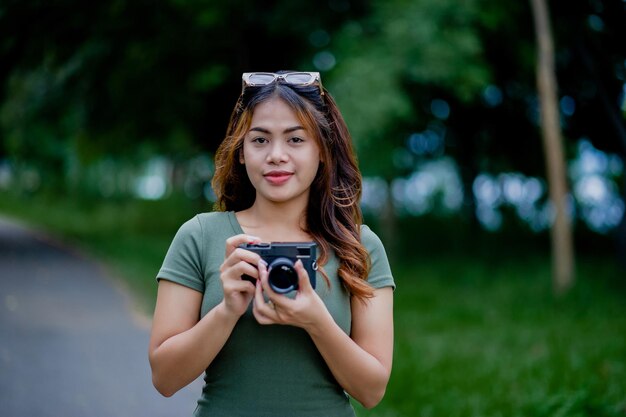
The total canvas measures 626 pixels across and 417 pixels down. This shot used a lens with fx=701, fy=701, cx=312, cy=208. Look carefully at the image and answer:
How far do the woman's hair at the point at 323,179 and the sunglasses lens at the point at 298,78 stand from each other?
0.01m

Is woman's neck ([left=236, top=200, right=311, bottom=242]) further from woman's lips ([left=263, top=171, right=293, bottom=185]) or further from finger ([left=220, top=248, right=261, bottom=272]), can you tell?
finger ([left=220, top=248, right=261, bottom=272])

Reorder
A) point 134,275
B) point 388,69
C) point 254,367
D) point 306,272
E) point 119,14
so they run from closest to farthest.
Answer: point 306,272
point 254,367
point 388,69
point 134,275
point 119,14

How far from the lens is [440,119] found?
1381 cm

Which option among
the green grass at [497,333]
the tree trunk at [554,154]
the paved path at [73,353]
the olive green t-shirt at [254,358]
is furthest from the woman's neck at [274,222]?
the tree trunk at [554,154]

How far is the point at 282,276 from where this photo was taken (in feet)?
5.20

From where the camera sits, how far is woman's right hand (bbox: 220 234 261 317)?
5.21 ft

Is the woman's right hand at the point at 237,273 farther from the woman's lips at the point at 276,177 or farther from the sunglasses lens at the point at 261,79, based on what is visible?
the sunglasses lens at the point at 261,79

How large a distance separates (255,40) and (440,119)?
155 inches

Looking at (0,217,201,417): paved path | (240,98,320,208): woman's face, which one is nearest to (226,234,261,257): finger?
(240,98,320,208): woman's face

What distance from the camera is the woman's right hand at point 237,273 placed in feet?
5.21

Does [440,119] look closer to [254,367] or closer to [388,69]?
[388,69]

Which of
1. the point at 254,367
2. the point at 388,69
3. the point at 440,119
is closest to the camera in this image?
the point at 254,367

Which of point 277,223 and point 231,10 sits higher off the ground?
point 231,10

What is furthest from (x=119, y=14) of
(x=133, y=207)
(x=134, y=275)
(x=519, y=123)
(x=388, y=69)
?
(x=133, y=207)
